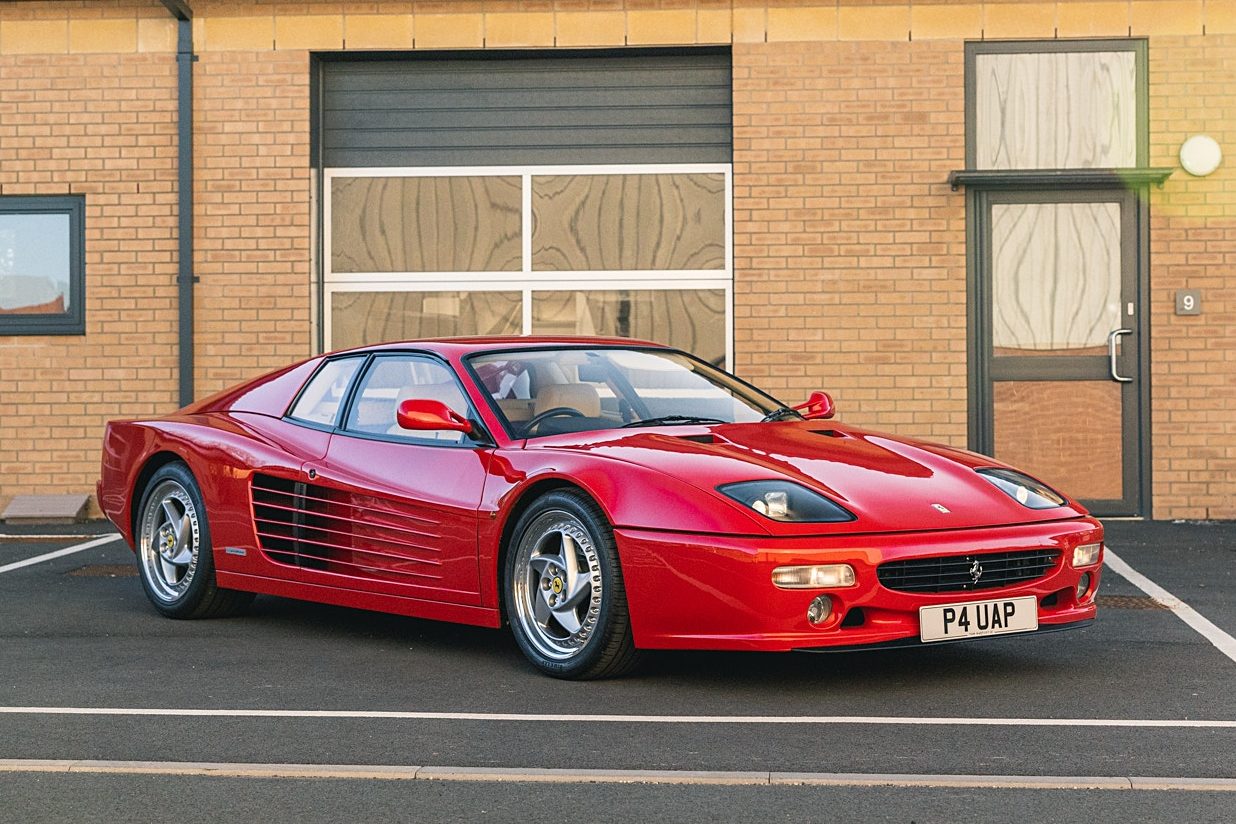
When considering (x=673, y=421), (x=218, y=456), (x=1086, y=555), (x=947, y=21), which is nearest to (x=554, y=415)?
(x=673, y=421)

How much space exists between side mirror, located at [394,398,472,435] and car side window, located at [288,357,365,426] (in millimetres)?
904

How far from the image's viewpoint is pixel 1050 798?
4176mm

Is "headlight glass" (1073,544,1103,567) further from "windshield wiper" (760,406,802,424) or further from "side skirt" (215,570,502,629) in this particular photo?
"side skirt" (215,570,502,629)

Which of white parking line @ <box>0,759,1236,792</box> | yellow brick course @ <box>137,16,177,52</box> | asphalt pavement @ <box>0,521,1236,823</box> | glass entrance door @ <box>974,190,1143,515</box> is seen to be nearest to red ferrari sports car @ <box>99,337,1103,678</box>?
asphalt pavement @ <box>0,521,1236,823</box>

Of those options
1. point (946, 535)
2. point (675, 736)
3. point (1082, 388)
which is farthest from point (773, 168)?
point (675, 736)

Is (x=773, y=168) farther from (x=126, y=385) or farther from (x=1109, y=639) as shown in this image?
(x=1109, y=639)

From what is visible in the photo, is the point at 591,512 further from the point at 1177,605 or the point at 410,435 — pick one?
the point at 1177,605

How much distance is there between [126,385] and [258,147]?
201cm

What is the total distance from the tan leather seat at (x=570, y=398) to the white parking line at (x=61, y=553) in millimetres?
4292

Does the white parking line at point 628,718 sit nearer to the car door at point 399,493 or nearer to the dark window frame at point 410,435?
the car door at point 399,493

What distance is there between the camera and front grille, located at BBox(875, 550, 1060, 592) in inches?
221

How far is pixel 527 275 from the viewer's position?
13070mm

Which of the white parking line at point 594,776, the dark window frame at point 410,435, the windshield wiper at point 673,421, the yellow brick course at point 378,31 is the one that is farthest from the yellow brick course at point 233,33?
the white parking line at point 594,776

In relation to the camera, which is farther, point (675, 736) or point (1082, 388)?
point (1082, 388)
